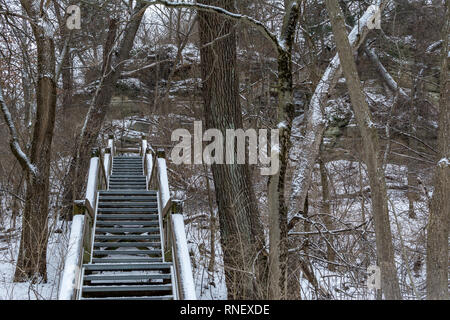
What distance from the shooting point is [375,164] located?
26.6 feet

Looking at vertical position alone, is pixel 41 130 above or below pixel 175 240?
above

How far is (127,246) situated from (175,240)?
2.33m

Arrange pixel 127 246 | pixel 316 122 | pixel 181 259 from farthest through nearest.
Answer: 1. pixel 316 122
2. pixel 127 246
3. pixel 181 259

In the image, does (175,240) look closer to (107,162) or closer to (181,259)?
(181,259)

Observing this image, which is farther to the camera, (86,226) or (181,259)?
(86,226)

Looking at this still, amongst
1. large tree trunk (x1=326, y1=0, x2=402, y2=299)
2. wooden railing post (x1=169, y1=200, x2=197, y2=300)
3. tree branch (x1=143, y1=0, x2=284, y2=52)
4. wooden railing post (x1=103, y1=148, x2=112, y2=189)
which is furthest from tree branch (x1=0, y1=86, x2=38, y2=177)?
large tree trunk (x1=326, y1=0, x2=402, y2=299)

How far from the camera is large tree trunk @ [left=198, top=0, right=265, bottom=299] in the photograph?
824 centimetres

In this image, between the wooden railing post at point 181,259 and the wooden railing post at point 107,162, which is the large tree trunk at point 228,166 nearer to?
the wooden railing post at point 181,259

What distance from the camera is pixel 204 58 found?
8922mm

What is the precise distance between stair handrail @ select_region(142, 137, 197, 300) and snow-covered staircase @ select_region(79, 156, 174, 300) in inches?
9.3

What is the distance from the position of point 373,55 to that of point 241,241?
59.2ft

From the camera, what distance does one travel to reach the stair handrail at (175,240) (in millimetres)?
6333

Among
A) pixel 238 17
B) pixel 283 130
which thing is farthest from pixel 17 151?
pixel 283 130
